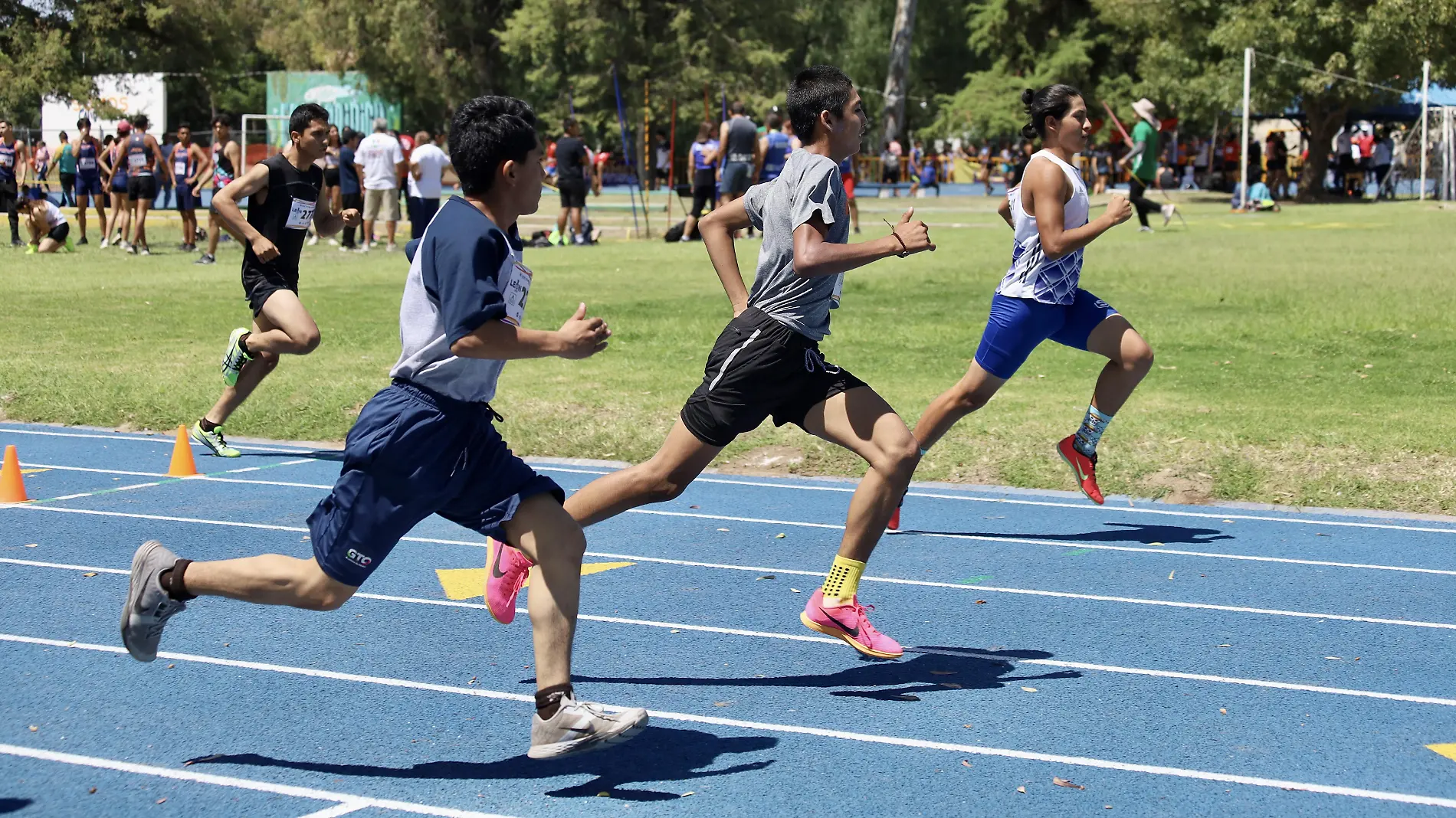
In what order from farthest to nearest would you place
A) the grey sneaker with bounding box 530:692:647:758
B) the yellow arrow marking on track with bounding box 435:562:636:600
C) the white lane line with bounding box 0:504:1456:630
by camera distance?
the yellow arrow marking on track with bounding box 435:562:636:600
the white lane line with bounding box 0:504:1456:630
the grey sneaker with bounding box 530:692:647:758

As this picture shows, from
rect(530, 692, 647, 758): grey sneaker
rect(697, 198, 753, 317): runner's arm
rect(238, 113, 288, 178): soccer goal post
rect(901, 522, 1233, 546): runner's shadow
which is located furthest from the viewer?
rect(238, 113, 288, 178): soccer goal post

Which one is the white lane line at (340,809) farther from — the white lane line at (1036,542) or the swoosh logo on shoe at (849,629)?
the white lane line at (1036,542)

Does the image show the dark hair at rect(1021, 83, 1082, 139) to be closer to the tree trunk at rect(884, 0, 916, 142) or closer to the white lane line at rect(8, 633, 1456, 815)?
the white lane line at rect(8, 633, 1456, 815)

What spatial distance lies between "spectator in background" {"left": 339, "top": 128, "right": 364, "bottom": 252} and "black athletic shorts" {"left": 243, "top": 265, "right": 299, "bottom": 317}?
569 inches

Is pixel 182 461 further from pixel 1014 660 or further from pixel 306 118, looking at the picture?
pixel 1014 660

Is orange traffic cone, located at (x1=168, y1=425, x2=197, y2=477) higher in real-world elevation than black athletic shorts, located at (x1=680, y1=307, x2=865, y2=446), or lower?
lower

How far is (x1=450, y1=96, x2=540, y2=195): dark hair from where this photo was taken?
14.0 feet

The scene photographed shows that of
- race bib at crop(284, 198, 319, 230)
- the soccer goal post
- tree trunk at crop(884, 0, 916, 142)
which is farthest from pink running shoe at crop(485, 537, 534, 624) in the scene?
tree trunk at crop(884, 0, 916, 142)

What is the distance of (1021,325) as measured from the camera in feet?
23.4

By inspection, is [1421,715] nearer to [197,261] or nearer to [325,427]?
[325,427]

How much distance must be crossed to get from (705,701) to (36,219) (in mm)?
21718

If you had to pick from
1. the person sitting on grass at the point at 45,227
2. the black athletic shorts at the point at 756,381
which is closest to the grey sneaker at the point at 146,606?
the black athletic shorts at the point at 756,381

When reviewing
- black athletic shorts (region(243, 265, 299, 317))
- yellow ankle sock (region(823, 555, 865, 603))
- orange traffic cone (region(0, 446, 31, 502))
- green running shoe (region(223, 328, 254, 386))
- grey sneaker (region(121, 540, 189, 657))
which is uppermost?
black athletic shorts (region(243, 265, 299, 317))

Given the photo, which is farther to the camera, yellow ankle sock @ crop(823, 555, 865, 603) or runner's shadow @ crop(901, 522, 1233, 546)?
runner's shadow @ crop(901, 522, 1233, 546)
